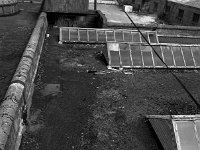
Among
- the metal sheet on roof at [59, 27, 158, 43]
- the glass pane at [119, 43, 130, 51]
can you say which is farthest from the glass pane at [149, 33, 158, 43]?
the glass pane at [119, 43, 130, 51]

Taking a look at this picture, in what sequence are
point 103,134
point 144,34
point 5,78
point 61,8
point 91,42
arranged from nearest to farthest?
point 103,134, point 5,78, point 91,42, point 144,34, point 61,8

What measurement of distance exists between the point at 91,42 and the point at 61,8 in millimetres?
6706

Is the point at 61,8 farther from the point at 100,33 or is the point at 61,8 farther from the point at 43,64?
the point at 43,64

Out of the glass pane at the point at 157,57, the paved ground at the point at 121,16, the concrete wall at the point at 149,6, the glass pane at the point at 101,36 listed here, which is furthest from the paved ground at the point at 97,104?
the concrete wall at the point at 149,6

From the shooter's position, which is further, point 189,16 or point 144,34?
point 189,16

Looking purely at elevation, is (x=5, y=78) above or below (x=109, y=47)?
below

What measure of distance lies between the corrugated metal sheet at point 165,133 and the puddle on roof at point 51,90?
495 cm

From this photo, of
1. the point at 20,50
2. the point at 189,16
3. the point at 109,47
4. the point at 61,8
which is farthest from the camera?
Result: the point at 189,16

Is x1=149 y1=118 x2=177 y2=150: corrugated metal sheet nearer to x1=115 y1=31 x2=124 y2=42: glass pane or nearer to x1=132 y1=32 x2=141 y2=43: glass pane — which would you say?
x1=115 y1=31 x2=124 y2=42: glass pane

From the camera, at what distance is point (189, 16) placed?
34.8 metres

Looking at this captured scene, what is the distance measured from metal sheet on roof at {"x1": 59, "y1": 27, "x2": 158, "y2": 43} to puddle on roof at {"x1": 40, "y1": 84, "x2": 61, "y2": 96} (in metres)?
7.15

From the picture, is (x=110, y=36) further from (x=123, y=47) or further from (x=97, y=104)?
(x=97, y=104)

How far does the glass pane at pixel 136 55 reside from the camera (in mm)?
14903

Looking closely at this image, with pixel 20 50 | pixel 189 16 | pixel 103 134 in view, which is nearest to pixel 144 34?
pixel 20 50
